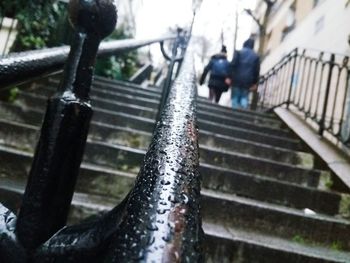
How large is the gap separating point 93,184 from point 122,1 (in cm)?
1048

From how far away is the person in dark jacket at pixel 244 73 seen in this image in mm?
7797

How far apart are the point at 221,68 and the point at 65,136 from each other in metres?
7.90

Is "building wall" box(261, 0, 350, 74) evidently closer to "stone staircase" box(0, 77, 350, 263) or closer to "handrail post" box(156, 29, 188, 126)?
"handrail post" box(156, 29, 188, 126)

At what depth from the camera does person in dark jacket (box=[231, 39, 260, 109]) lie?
25.6 ft

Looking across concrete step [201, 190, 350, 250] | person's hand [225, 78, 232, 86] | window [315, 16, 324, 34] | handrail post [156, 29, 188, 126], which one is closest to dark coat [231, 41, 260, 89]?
person's hand [225, 78, 232, 86]

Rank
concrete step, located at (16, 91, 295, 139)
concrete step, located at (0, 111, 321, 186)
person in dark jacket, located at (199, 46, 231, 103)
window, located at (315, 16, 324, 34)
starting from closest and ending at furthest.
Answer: concrete step, located at (0, 111, 321, 186), concrete step, located at (16, 91, 295, 139), person in dark jacket, located at (199, 46, 231, 103), window, located at (315, 16, 324, 34)

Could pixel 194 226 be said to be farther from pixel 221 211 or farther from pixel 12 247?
pixel 221 211

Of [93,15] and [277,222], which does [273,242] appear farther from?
[93,15]

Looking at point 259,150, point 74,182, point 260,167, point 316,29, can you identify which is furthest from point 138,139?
point 316,29

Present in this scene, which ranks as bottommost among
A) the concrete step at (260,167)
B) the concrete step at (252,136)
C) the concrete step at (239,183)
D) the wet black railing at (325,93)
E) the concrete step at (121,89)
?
the concrete step at (239,183)

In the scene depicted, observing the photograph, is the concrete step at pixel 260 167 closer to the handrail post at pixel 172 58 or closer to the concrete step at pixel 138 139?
the concrete step at pixel 138 139

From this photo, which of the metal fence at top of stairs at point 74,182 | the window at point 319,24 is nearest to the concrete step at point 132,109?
the metal fence at top of stairs at point 74,182

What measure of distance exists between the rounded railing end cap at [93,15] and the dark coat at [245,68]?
7260 millimetres

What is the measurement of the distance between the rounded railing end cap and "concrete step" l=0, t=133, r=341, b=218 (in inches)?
102
